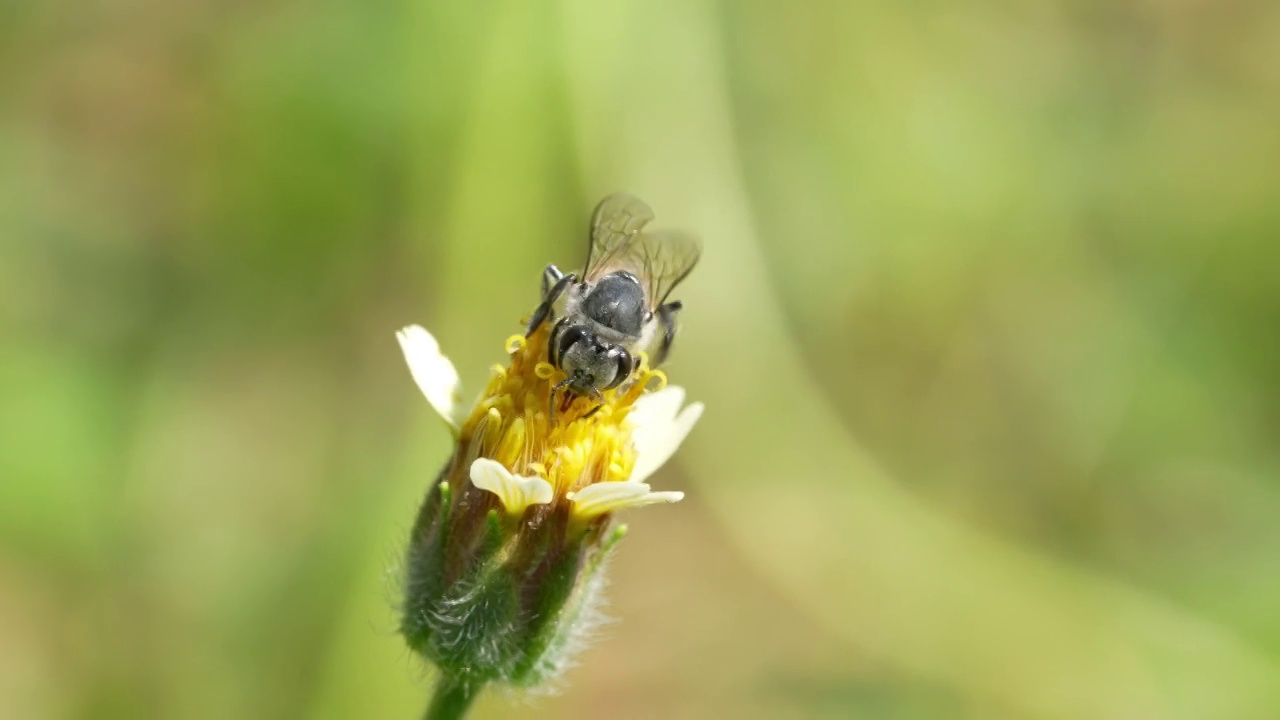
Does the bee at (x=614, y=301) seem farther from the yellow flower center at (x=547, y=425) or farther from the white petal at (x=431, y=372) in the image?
the white petal at (x=431, y=372)

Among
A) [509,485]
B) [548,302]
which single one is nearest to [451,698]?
[509,485]

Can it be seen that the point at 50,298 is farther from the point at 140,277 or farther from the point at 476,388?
the point at 476,388

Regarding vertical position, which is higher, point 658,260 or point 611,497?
point 658,260

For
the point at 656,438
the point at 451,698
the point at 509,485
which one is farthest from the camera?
the point at 656,438

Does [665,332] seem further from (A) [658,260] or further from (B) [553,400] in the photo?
(B) [553,400]

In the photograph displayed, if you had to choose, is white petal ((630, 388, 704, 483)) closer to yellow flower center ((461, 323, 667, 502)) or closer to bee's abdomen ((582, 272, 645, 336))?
yellow flower center ((461, 323, 667, 502))

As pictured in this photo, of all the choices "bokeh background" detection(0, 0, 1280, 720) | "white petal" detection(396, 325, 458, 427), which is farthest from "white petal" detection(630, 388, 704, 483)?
"bokeh background" detection(0, 0, 1280, 720)

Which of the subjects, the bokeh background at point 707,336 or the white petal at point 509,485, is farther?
the bokeh background at point 707,336

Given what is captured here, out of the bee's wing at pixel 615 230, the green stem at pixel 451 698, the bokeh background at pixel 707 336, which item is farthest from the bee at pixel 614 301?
the bokeh background at pixel 707 336
